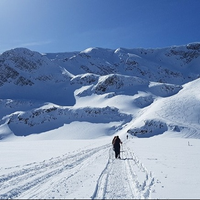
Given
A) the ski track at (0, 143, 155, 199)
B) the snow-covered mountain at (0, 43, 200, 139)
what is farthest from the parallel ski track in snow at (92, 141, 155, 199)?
the snow-covered mountain at (0, 43, 200, 139)

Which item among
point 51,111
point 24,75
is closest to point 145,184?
point 51,111

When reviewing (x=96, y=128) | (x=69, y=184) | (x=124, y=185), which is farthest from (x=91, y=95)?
(x=124, y=185)

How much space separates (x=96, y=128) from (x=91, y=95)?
26.7 m

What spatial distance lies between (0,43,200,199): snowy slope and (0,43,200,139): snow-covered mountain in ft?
0.95

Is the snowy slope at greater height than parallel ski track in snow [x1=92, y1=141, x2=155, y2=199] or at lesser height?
greater

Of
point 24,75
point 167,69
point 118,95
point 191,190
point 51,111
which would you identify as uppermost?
point 167,69

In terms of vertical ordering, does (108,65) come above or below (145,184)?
above

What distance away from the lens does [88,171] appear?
10.7 m

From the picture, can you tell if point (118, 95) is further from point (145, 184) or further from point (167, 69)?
point (167, 69)

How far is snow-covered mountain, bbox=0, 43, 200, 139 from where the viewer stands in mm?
57909

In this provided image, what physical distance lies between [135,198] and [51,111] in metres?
63.2

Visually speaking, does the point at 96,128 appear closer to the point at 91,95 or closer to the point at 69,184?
the point at 91,95

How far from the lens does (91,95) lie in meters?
82.6

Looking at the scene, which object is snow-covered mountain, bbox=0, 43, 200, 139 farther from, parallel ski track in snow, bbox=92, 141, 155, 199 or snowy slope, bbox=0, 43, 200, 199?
parallel ski track in snow, bbox=92, 141, 155, 199
